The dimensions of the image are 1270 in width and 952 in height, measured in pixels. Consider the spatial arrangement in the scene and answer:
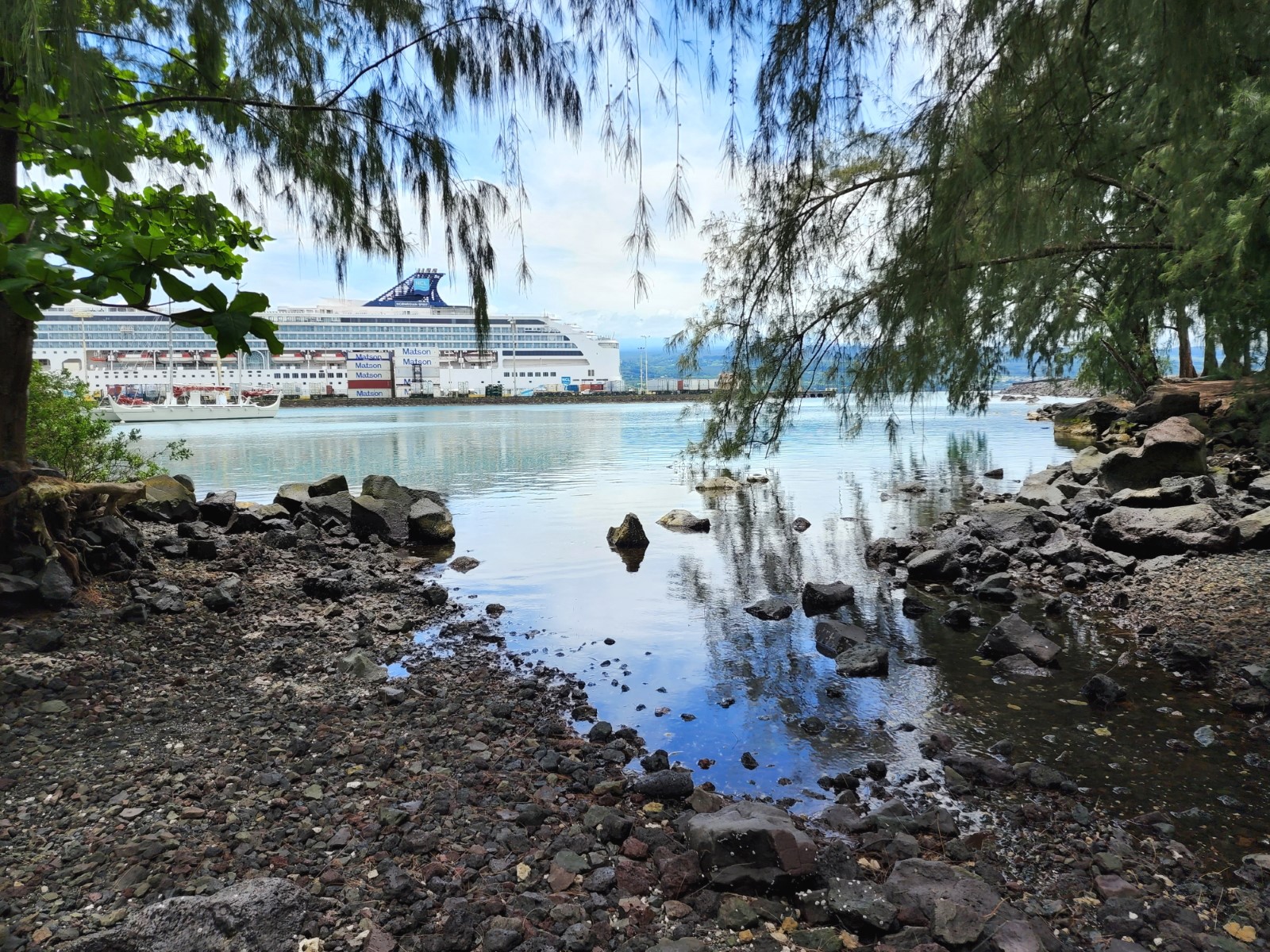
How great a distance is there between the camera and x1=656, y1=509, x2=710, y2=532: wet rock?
35.9ft

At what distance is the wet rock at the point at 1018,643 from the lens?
4.74 metres

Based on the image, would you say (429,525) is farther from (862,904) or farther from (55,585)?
(862,904)

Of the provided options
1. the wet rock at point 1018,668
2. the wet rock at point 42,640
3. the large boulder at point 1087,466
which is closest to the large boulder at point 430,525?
the wet rock at point 42,640

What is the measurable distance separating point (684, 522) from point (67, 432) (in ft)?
25.1

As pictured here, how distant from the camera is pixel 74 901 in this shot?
2.07m

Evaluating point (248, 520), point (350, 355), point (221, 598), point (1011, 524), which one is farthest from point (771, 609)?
point (350, 355)

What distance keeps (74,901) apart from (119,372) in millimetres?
80154

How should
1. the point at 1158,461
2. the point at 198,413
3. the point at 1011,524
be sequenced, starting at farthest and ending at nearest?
1. the point at 198,413
2. the point at 1158,461
3. the point at 1011,524

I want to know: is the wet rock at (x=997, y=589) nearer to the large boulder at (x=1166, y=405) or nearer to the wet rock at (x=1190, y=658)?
the wet rock at (x=1190, y=658)

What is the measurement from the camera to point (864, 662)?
4.79 metres

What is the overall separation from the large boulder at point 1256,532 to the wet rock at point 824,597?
3.20 meters

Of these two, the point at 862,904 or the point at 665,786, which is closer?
the point at 862,904

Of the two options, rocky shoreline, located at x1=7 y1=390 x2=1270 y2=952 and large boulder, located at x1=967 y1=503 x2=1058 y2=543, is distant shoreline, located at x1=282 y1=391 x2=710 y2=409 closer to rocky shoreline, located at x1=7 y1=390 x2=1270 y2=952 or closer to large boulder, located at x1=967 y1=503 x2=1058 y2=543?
large boulder, located at x1=967 y1=503 x2=1058 y2=543

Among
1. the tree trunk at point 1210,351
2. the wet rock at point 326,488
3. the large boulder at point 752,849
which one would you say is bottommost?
the large boulder at point 752,849
